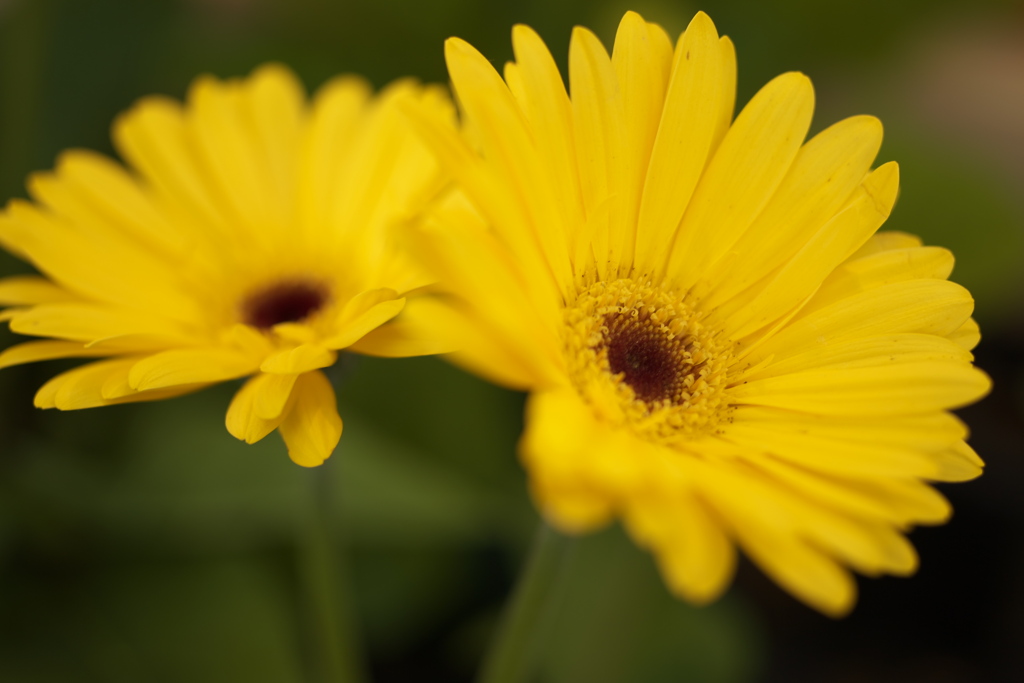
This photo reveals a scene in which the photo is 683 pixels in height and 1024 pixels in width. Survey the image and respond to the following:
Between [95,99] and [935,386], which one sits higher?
[95,99]

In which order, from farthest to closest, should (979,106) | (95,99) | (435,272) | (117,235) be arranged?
(979,106)
(95,99)
(117,235)
(435,272)

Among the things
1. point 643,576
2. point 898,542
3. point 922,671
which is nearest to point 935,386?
point 898,542

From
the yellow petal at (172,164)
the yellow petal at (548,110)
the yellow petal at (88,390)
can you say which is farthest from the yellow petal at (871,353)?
the yellow petal at (172,164)

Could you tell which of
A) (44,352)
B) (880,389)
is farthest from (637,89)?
(44,352)

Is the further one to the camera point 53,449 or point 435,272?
point 53,449

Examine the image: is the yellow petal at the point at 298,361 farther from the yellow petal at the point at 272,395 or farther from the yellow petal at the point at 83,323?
the yellow petal at the point at 83,323

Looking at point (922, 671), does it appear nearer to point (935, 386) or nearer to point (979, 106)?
point (935, 386)
